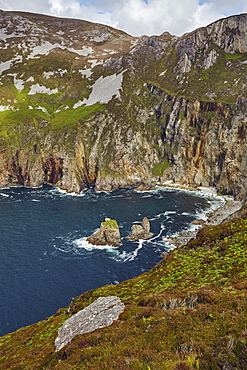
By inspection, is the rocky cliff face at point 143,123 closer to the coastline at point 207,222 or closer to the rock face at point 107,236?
the coastline at point 207,222

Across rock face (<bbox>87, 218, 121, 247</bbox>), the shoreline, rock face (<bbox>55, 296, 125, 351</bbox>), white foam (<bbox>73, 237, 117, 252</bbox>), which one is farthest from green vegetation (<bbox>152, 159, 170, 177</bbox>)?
rock face (<bbox>55, 296, 125, 351</bbox>)

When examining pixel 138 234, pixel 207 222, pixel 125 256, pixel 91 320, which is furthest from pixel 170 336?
pixel 207 222

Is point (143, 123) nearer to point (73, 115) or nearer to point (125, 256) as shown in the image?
point (73, 115)

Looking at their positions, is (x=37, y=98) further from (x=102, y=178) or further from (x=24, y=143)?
(x=102, y=178)

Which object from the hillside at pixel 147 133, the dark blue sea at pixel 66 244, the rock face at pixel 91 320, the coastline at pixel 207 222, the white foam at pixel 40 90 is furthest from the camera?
the white foam at pixel 40 90

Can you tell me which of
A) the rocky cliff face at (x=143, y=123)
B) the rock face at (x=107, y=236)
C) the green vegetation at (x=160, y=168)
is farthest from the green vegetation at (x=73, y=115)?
the rock face at (x=107, y=236)

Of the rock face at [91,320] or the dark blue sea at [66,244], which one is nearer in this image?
the rock face at [91,320]

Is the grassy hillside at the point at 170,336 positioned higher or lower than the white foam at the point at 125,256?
higher

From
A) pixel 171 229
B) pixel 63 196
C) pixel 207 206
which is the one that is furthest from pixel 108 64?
pixel 171 229
